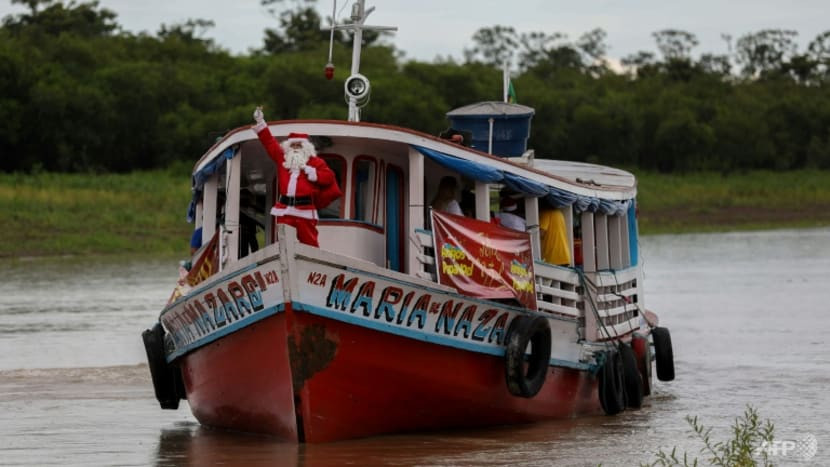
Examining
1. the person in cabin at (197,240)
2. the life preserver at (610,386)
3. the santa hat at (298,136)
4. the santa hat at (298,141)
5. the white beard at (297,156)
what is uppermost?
the santa hat at (298,136)

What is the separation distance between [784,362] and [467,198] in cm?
674

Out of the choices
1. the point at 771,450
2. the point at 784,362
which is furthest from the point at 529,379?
the point at 784,362

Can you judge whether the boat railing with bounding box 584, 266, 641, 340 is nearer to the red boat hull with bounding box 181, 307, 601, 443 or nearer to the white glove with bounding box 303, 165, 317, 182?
the red boat hull with bounding box 181, 307, 601, 443

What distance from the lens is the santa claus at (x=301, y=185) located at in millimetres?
11711

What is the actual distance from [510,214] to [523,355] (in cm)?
154

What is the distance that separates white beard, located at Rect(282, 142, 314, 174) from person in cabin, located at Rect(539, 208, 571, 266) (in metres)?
2.80

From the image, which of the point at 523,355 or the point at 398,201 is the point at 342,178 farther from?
the point at 523,355

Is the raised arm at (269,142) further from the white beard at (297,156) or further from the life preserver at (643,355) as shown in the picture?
the life preserver at (643,355)

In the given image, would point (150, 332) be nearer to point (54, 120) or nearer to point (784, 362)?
point (784, 362)

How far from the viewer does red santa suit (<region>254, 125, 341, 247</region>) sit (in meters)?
11.7

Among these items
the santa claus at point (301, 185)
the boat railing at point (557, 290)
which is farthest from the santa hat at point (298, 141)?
the boat railing at point (557, 290)

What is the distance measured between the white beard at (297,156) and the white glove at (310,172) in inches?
1.5

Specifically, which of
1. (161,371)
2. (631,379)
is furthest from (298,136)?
(631,379)

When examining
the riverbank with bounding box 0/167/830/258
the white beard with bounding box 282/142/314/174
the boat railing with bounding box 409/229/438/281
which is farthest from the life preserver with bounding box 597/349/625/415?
the riverbank with bounding box 0/167/830/258
